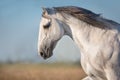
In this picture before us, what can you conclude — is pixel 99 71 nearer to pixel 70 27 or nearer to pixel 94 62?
pixel 94 62

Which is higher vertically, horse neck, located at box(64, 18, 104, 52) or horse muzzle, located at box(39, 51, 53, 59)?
horse neck, located at box(64, 18, 104, 52)

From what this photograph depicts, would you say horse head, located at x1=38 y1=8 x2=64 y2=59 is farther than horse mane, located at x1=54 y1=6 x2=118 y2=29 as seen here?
Yes

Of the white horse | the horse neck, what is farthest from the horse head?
the horse neck

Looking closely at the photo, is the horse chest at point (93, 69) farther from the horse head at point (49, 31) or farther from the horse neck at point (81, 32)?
the horse head at point (49, 31)

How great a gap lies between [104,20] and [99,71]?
631 mm

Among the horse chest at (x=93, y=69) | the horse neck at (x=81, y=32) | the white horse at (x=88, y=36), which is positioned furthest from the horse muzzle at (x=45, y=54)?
the horse chest at (x=93, y=69)

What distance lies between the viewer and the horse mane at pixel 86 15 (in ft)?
18.9

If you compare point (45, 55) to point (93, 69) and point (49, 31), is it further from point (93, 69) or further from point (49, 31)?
point (93, 69)

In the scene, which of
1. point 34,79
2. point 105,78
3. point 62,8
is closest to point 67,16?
point 62,8

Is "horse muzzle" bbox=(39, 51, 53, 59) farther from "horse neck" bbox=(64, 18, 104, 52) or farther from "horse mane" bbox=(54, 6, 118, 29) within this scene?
"horse mane" bbox=(54, 6, 118, 29)

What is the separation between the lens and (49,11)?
5949 mm

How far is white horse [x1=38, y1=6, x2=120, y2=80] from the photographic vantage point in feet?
18.4

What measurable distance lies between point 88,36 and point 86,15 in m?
0.26

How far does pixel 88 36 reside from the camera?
5.73m
